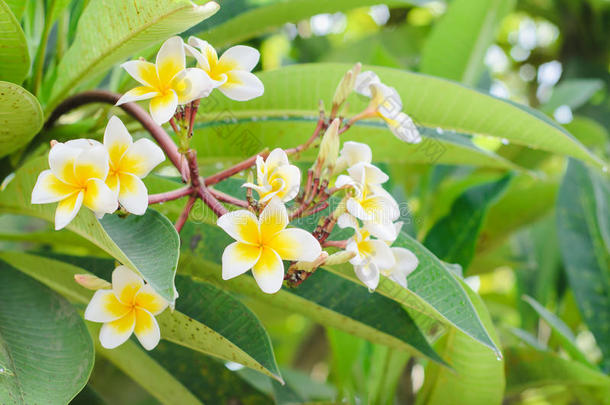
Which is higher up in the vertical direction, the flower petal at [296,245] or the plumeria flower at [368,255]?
→ the flower petal at [296,245]

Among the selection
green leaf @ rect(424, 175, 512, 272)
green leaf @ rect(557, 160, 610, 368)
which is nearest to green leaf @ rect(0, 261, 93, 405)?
green leaf @ rect(424, 175, 512, 272)

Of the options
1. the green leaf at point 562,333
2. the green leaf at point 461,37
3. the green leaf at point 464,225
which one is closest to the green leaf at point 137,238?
the green leaf at point 464,225

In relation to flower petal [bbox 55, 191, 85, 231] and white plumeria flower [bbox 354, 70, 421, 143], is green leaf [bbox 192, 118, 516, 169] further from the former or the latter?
flower petal [bbox 55, 191, 85, 231]

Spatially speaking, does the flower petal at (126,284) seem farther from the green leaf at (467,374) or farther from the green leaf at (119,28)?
the green leaf at (467,374)

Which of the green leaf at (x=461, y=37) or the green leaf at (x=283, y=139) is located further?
the green leaf at (x=461, y=37)

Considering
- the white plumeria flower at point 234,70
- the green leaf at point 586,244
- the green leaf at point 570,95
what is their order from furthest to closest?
the green leaf at point 570,95, the green leaf at point 586,244, the white plumeria flower at point 234,70

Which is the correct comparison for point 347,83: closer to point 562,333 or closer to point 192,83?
point 192,83

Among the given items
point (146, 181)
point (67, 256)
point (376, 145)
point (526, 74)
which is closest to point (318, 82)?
point (376, 145)

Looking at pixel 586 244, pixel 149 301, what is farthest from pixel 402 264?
pixel 586 244
